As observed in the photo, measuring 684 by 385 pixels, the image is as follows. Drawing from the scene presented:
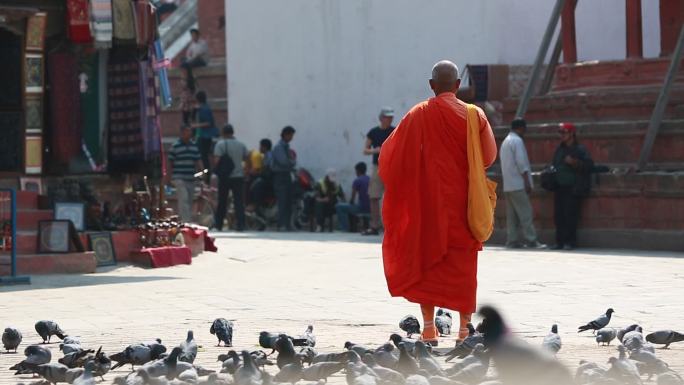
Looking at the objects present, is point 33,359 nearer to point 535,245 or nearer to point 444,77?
point 444,77

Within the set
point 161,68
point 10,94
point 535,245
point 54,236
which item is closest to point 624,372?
point 54,236

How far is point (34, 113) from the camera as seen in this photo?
16562 mm

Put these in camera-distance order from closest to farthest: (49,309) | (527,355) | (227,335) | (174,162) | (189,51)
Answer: (527,355), (227,335), (49,309), (174,162), (189,51)

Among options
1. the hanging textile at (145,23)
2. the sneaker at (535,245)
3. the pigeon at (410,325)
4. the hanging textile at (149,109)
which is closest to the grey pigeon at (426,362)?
the pigeon at (410,325)

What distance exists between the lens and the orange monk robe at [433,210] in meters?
9.70

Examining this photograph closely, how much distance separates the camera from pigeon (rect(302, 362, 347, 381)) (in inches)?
300

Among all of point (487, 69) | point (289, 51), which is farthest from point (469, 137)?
point (289, 51)

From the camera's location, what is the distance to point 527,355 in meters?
6.72

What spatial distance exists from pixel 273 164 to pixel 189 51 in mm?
6677

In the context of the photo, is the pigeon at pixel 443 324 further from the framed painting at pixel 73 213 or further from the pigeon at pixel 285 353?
the framed painting at pixel 73 213

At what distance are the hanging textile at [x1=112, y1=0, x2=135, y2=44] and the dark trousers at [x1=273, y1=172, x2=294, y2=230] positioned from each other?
690cm

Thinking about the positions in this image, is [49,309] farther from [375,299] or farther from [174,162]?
[174,162]

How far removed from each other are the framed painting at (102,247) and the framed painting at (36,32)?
2148 millimetres

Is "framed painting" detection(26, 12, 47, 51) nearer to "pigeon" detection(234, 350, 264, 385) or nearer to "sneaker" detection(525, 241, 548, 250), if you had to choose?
"sneaker" detection(525, 241, 548, 250)
